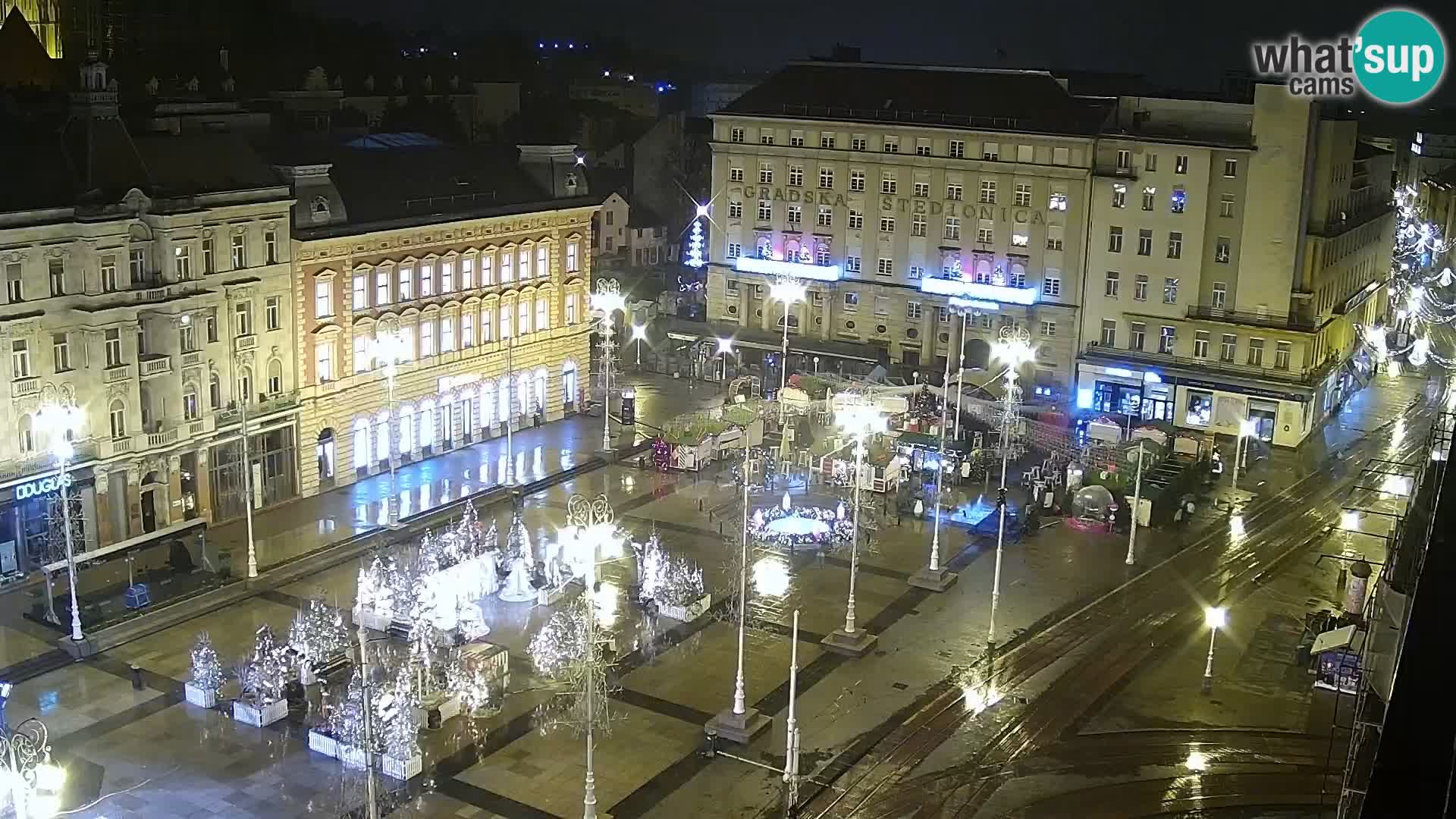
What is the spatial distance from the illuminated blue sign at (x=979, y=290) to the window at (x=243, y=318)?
40418 mm

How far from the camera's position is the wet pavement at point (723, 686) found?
36344mm

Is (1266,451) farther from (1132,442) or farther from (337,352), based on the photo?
(337,352)

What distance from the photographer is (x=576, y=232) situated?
74625 millimetres

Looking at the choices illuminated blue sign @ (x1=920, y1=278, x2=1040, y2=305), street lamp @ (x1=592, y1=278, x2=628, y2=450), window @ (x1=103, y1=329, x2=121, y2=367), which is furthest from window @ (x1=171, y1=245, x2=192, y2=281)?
illuminated blue sign @ (x1=920, y1=278, x2=1040, y2=305)

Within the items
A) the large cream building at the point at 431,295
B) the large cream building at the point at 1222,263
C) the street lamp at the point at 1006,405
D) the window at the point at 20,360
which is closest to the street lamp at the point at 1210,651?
the street lamp at the point at 1006,405

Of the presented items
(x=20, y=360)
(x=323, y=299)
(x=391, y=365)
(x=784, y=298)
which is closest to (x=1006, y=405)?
(x=784, y=298)

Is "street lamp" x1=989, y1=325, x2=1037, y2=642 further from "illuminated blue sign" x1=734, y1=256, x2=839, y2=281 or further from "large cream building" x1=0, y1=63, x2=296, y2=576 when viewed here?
"large cream building" x1=0, y1=63, x2=296, y2=576

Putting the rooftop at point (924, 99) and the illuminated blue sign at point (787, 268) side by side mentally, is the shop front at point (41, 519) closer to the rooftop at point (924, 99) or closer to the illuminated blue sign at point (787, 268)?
the illuminated blue sign at point (787, 268)

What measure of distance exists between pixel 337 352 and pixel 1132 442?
122ft

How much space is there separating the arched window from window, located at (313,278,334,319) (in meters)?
10.3

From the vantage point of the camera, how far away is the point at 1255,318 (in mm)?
73562

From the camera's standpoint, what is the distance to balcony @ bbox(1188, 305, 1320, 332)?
7238cm

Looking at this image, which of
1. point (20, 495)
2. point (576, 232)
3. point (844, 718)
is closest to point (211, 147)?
point (20, 495)

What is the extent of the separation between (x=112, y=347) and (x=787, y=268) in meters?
44.6
